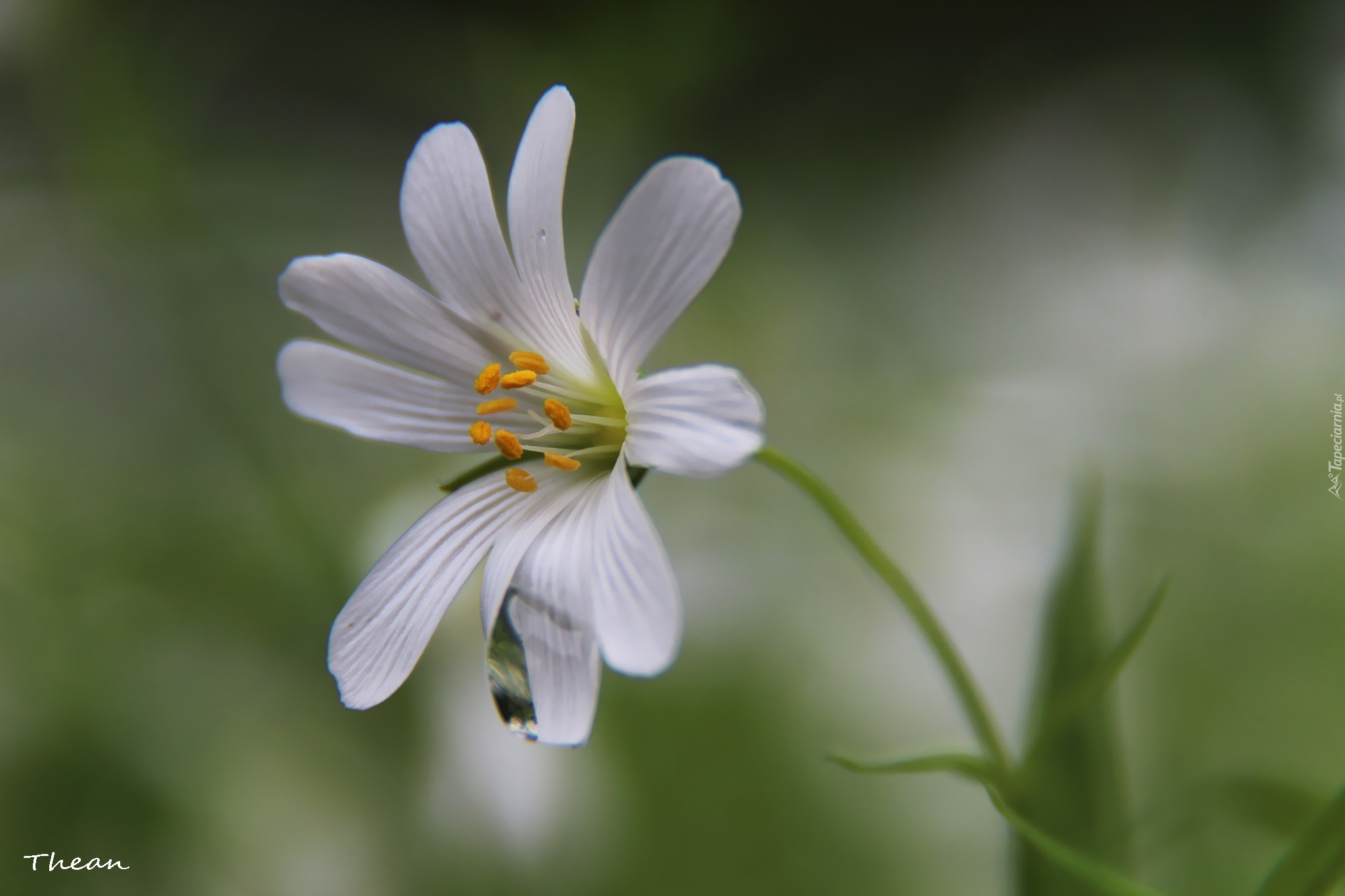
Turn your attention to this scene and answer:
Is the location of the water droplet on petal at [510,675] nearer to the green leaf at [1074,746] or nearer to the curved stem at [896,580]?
the curved stem at [896,580]

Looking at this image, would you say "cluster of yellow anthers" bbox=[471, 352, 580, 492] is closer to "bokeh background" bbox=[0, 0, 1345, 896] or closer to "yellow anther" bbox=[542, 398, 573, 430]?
"yellow anther" bbox=[542, 398, 573, 430]

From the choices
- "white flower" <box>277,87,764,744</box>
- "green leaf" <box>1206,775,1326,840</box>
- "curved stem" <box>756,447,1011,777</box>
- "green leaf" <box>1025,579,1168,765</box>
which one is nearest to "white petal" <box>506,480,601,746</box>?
"white flower" <box>277,87,764,744</box>

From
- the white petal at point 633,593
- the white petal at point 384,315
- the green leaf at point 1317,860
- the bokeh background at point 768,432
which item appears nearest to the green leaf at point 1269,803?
the bokeh background at point 768,432

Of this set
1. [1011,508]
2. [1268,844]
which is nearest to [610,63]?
[1011,508]

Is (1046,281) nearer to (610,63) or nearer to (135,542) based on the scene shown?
(610,63)

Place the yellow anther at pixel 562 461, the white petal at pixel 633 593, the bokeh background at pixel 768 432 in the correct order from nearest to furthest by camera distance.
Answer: the white petal at pixel 633 593 < the yellow anther at pixel 562 461 < the bokeh background at pixel 768 432

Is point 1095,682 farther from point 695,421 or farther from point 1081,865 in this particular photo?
point 695,421

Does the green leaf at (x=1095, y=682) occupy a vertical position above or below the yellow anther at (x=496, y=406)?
below
